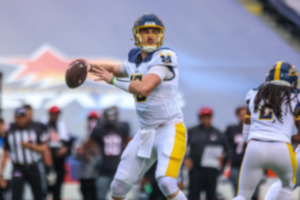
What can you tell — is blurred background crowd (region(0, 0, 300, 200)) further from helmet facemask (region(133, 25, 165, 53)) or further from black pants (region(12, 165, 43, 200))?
helmet facemask (region(133, 25, 165, 53))

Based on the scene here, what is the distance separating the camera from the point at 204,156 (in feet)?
27.5

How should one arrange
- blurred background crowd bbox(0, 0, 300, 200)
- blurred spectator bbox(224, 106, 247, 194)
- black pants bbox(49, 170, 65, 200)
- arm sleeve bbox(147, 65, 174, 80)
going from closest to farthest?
1. arm sleeve bbox(147, 65, 174, 80)
2. blurred spectator bbox(224, 106, 247, 194)
3. black pants bbox(49, 170, 65, 200)
4. blurred background crowd bbox(0, 0, 300, 200)

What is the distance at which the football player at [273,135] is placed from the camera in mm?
5234

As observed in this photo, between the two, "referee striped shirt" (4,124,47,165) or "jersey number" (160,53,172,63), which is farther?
"referee striped shirt" (4,124,47,165)

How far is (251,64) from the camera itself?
13.0m

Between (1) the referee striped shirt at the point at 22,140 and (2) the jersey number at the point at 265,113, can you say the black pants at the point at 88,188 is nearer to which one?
(1) the referee striped shirt at the point at 22,140

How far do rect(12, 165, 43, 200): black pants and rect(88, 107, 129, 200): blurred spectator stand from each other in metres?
0.90

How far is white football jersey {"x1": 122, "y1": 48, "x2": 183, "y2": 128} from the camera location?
17.4 ft

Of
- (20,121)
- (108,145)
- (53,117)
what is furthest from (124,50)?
(20,121)

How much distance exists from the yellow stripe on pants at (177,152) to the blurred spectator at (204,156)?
3.04m

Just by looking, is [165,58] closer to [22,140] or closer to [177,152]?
[177,152]

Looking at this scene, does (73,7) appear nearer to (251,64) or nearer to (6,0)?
(6,0)

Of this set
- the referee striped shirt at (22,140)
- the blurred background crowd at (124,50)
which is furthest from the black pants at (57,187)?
the blurred background crowd at (124,50)

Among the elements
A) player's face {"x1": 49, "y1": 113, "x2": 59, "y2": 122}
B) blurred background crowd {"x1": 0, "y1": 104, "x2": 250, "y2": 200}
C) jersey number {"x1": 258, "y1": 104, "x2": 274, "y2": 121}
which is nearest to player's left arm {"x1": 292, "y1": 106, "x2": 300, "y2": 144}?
jersey number {"x1": 258, "y1": 104, "x2": 274, "y2": 121}
